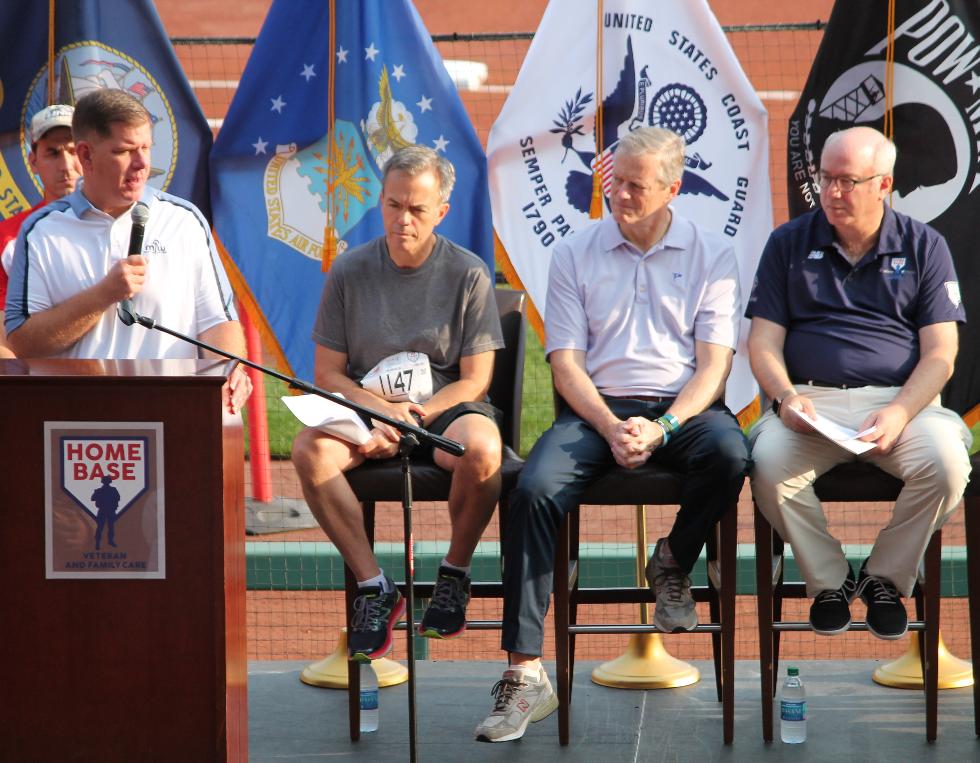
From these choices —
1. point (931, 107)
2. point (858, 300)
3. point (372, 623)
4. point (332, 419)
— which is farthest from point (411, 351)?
point (931, 107)

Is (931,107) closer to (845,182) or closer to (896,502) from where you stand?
(845,182)

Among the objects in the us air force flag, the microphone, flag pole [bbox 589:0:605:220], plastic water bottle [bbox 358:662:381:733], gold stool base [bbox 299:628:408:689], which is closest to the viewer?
the microphone

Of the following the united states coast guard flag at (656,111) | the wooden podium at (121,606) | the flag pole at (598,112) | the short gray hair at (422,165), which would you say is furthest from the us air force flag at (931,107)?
the wooden podium at (121,606)

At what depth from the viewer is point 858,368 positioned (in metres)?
3.65

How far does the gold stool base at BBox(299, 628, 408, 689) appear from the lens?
398 centimetres

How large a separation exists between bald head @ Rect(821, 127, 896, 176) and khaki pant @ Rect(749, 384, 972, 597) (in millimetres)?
713

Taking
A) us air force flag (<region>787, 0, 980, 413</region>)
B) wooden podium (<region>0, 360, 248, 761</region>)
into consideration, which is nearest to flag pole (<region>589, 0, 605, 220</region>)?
us air force flag (<region>787, 0, 980, 413</region>)

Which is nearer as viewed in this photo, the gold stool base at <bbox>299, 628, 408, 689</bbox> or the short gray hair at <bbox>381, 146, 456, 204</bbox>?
the short gray hair at <bbox>381, 146, 456, 204</bbox>

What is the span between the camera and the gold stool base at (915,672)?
3875mm

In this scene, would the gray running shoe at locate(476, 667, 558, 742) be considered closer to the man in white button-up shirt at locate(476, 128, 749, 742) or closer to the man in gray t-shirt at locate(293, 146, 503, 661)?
the man in white button-up shirt at locate(476, 128, 749, 742)

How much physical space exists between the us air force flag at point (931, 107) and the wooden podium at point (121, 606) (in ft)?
8.59

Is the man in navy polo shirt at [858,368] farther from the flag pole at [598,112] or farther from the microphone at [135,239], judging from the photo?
the microphone at [135,239]

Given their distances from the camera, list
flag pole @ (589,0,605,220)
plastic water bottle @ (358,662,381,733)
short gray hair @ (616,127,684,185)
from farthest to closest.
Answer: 1. flag pole @ (589,0,605,220)
2. short gray hair @ (616,127,684,185)
3. plastic water bottle @ (358,662,381,733)

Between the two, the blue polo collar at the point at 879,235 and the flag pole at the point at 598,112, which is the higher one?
the flag pole at the point at 598,112
